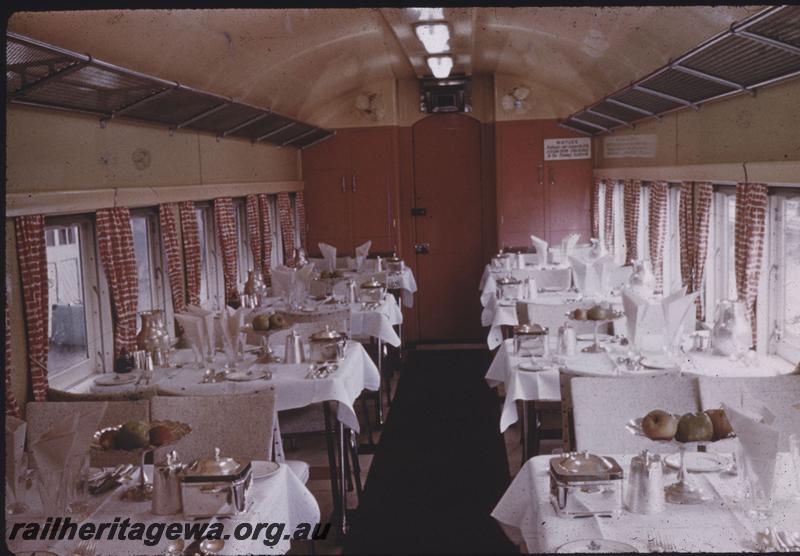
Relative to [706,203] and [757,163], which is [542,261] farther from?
[757,163]

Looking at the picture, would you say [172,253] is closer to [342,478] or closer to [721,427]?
[342,478]

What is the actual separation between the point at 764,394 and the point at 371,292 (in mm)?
5082

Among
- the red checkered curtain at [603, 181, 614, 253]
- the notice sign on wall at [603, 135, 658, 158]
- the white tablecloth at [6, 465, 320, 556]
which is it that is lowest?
the white tablecloth at [6, 465, 320, 556]

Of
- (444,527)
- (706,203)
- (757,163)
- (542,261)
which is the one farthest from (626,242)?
(444,527)

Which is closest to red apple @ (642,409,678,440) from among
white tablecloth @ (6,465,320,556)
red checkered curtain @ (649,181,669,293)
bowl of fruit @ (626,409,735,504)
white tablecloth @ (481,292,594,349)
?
bowl of fruit @ (626,409,735,504)

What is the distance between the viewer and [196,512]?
2.96 meters

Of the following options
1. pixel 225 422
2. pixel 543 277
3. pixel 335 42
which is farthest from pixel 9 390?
pixel 543 277

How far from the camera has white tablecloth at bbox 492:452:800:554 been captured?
8.59ft

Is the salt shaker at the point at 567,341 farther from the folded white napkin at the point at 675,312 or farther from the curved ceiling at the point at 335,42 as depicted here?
the curved ceiling at the point at 335,42

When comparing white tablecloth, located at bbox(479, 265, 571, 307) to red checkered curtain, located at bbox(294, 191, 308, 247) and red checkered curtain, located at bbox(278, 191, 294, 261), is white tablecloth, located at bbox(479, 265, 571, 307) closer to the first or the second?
red checkered curtain, located at bbox(278, 191, 294, 261)

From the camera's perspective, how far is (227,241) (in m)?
8.32

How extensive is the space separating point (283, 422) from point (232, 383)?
1.71ft

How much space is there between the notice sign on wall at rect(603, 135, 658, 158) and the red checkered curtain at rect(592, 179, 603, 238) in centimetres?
49

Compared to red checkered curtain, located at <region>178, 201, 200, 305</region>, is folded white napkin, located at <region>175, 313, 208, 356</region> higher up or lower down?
lower down
